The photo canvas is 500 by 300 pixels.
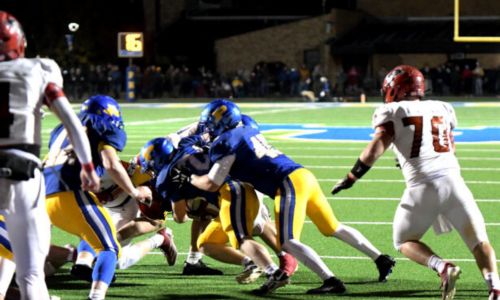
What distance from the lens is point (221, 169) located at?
7.25 meters

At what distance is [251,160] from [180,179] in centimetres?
55

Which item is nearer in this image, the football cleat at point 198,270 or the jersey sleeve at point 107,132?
the jersey sleeve at point 107,132

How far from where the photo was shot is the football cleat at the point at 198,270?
26.8ft

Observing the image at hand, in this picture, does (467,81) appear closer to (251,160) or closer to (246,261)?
(246,261)

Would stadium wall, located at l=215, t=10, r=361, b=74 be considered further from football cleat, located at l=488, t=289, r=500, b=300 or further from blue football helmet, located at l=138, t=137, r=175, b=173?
football cleat, located at l=488, t=289, r=500, b=300

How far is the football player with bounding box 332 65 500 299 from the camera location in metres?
6.84

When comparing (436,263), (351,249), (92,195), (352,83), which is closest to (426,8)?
(352,83)

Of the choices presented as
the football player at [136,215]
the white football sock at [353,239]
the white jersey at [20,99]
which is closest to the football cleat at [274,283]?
the white football sock at [353,239]

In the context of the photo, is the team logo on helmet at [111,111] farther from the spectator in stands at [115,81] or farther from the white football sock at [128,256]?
the spectator in stands at [115,81]

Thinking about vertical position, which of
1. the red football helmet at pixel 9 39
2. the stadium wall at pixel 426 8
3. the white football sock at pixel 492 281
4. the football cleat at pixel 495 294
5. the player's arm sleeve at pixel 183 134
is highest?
the stadium wall at pixel 426 8

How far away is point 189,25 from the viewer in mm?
51250

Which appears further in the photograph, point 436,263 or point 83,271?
point 83,271

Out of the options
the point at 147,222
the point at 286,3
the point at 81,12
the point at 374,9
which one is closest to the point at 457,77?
the point at 374,9

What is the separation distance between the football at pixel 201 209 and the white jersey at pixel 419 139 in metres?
1.49
